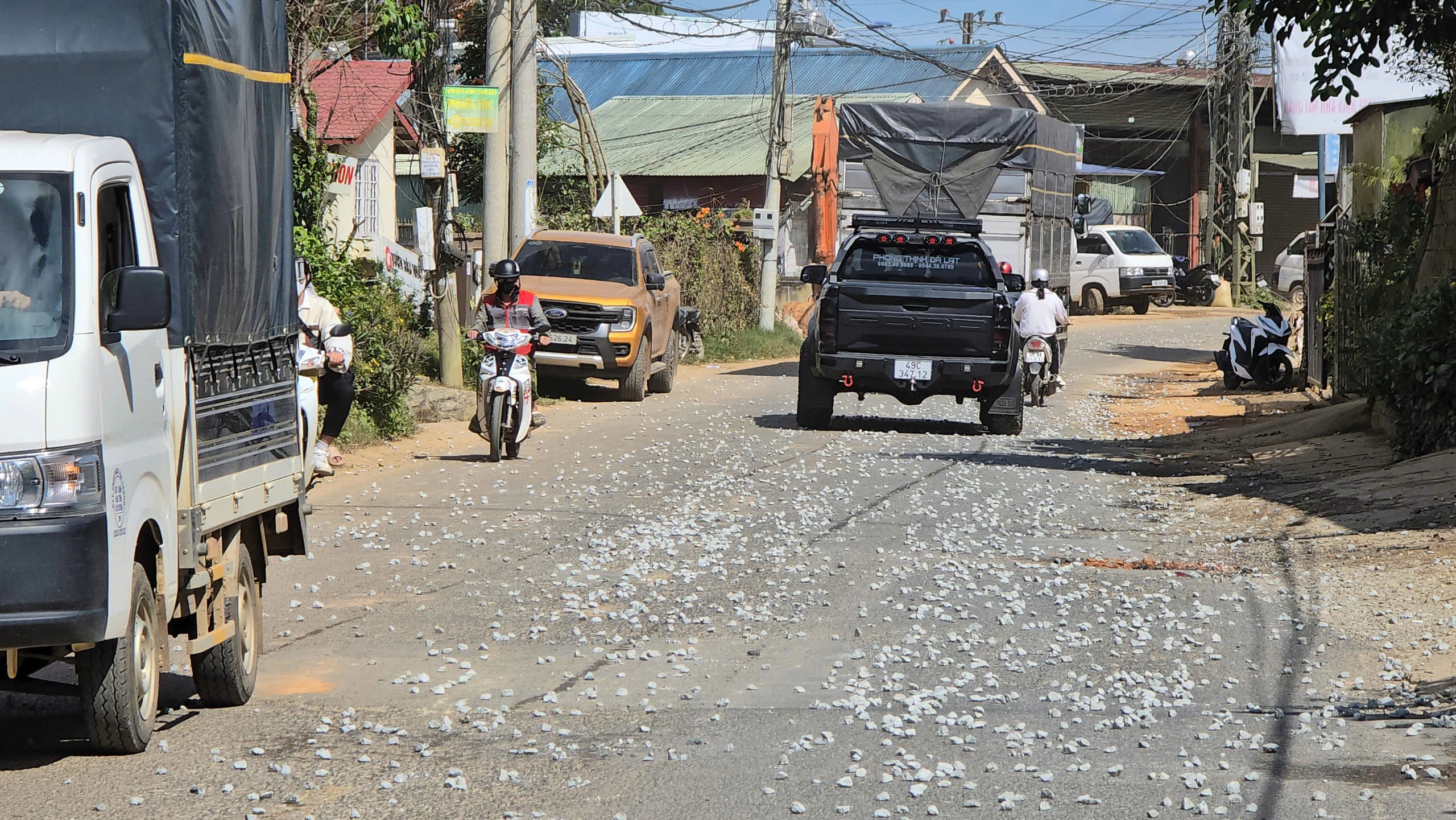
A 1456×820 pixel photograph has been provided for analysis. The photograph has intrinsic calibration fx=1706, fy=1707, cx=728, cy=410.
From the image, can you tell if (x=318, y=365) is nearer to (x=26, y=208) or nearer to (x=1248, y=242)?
(x=26, y=208)

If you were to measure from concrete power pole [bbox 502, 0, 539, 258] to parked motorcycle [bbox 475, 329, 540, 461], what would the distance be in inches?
207

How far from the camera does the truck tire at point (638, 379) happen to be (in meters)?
21.8

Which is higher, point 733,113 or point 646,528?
point 733,113

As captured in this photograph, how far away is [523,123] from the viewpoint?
20859mm

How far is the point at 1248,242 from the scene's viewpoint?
46.3 meters

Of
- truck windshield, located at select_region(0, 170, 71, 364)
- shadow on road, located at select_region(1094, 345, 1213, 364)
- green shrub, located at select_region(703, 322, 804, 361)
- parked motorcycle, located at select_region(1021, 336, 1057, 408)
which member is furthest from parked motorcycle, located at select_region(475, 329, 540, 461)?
shadow on road, located at select_region(1094, 345, 1213, 364)

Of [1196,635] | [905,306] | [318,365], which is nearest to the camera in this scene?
[1196,635]

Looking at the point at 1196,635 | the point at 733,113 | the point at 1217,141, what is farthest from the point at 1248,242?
the point at 1196,635

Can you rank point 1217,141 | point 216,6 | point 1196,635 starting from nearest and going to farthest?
point 216,6 < point 1196,635 < point 1217,141

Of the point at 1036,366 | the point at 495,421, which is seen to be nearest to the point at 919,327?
the point at 1036,366

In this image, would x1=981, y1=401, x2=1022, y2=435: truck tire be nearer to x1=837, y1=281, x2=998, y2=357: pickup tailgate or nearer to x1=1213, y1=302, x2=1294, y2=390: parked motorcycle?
x1=837, y1=281, x2=998, y2=357: pickup tailgate

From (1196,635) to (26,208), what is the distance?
565cm

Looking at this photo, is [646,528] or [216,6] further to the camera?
[646,528]

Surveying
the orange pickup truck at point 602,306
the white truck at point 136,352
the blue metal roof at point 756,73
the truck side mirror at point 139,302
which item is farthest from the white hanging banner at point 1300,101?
the truck side mirror at point 139,302
